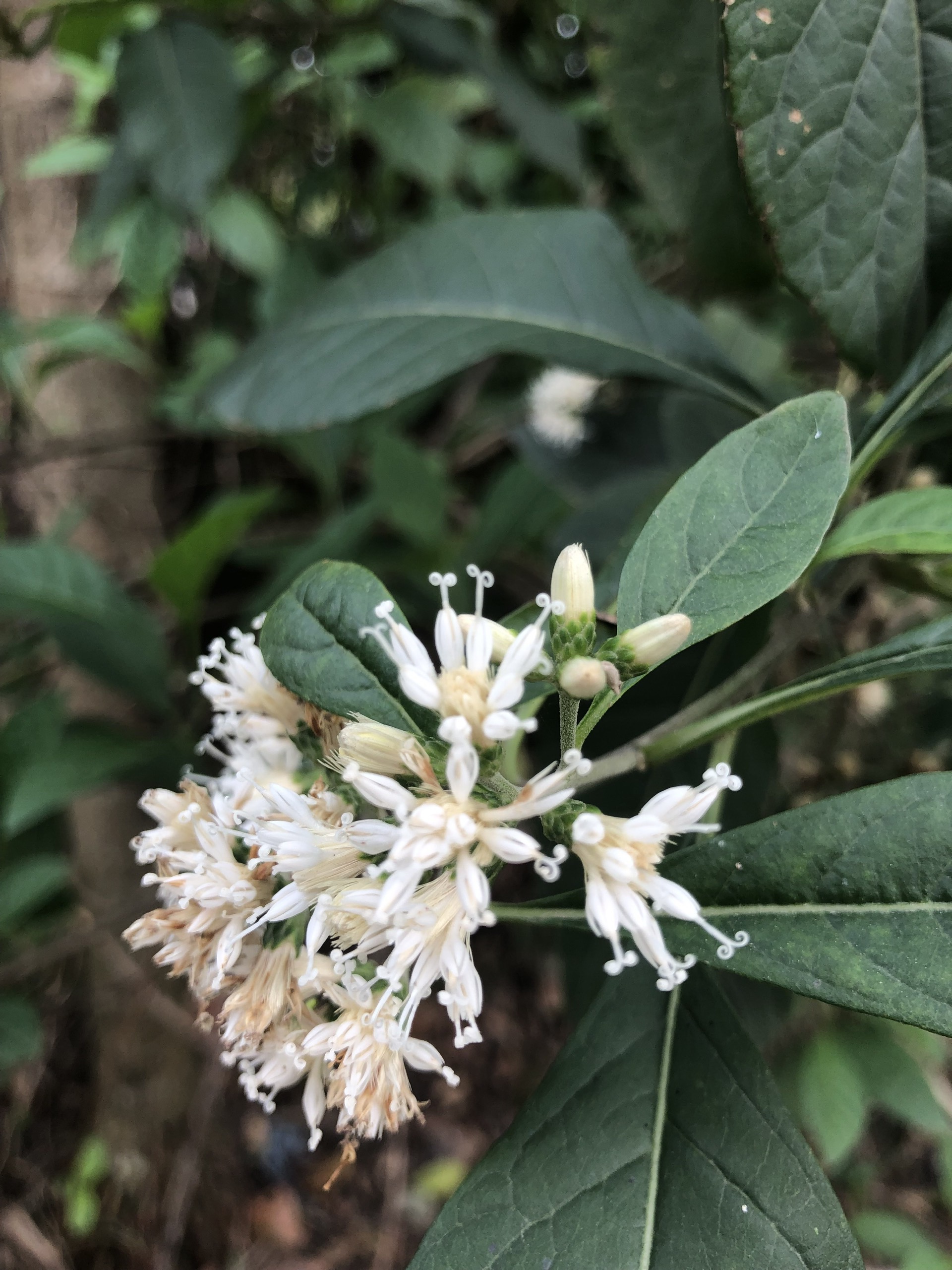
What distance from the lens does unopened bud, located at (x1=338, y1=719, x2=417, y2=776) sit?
551mm

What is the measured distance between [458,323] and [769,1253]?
97cm

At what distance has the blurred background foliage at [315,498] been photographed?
1185 millimetres

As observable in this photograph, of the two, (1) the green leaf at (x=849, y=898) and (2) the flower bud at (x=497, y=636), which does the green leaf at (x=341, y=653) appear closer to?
(2) the flower bud at (x=497, y=636)

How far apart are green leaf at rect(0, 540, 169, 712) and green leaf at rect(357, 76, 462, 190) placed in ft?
3.20

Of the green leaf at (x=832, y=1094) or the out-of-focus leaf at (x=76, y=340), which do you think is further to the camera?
the out-of-focus leaf at (x=76, y=340)

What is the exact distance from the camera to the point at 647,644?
0.56 meters

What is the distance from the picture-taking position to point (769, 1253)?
570mm

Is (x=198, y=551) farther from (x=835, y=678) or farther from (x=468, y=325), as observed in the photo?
(x=835, y=678)

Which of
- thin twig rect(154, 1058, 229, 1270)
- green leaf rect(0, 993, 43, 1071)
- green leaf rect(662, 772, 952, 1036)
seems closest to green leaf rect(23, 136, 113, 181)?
green leaf rect(0, 993, 43, 1071)

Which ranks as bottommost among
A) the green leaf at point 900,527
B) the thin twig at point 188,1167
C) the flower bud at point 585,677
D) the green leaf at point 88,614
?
the thin twig at point 188,1167

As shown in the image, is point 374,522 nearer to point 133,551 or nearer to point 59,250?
point 133,551

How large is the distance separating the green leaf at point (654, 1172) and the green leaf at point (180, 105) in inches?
49.7

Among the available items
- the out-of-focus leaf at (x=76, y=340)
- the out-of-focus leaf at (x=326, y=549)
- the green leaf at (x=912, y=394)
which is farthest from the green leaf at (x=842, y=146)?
the out-of-focus leaf at (x=76, y=340)

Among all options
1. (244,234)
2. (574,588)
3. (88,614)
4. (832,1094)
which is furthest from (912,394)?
(244,234)
